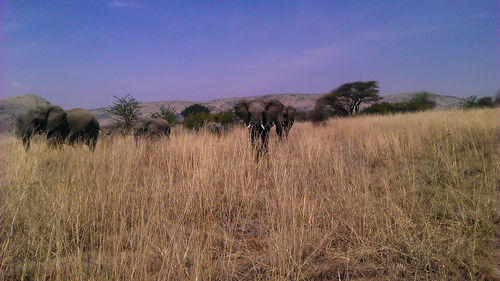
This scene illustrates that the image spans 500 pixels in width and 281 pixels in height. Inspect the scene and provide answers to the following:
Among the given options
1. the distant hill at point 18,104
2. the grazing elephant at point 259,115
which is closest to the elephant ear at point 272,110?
the grazing elephant at point 259,115

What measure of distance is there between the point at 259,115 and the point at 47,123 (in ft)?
21.0

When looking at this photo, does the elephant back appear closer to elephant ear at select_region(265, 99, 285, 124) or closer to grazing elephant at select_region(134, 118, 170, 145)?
grazing elephant at select_region(134, 118, 170, 145)

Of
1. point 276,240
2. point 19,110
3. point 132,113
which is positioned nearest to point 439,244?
point 276,240

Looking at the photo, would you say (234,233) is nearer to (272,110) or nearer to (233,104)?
(272,110)

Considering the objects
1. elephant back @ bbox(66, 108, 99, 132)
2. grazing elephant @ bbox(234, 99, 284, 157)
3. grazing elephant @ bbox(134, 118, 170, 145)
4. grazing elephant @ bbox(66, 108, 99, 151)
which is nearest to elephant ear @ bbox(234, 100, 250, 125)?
→ grazing elephant @ bbox(234, 99, 284, 157)

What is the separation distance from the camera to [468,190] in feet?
11.3

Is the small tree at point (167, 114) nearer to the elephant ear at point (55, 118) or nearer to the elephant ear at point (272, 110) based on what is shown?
the elephant ear at point (55, 118)

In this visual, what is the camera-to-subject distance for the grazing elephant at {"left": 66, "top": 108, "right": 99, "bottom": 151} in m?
8.07

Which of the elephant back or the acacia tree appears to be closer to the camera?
the elephant back

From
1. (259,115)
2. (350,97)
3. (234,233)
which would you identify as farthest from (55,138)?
(350,97)

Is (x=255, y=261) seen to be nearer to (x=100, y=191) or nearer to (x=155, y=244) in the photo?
(x=155, y=244)

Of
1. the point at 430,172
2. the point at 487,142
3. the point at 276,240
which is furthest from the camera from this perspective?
the point at 487,142

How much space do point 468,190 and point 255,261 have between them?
3311 millimetres

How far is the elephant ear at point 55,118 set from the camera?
749cm
